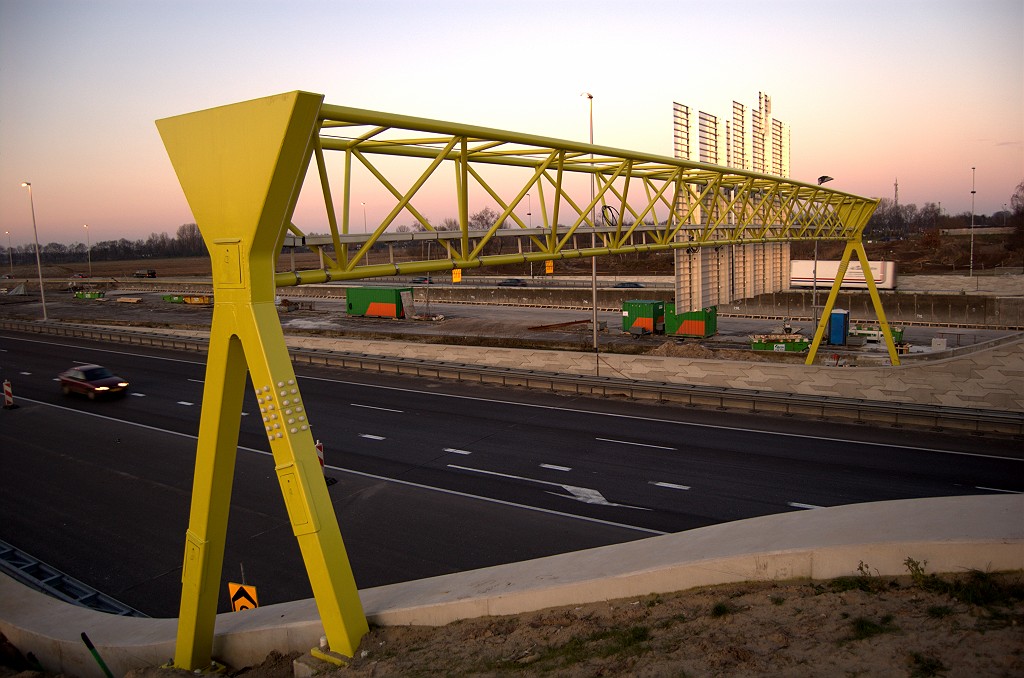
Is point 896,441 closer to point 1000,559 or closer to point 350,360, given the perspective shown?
point 1000,559

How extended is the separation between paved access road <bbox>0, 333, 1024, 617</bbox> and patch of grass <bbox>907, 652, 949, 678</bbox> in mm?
7325

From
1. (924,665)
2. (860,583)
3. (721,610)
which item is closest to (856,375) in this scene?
(860,583)

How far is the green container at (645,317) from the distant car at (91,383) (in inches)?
1043

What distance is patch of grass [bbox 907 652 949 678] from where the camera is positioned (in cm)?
474

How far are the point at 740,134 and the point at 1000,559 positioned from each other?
25.5 metres

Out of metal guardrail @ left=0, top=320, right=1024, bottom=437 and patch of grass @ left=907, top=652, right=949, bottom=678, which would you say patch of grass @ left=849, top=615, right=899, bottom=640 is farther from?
metal guardrail @ left=0, top=320, right=1024, bottom=437

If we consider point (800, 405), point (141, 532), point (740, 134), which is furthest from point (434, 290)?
point (141, 532)

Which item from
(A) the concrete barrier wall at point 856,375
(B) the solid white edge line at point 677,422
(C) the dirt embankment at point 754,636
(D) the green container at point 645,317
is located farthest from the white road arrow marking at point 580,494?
(D) the green container at point 645,317

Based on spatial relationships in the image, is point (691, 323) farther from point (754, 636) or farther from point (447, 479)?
point (754, 636)

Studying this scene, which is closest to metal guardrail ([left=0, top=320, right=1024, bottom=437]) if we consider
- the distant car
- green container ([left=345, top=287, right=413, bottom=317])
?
the distant car

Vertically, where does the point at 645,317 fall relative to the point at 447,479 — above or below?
above

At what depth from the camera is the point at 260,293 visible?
6.75 meters

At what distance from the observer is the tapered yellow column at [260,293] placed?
6432 mm

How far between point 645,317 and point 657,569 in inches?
1346
